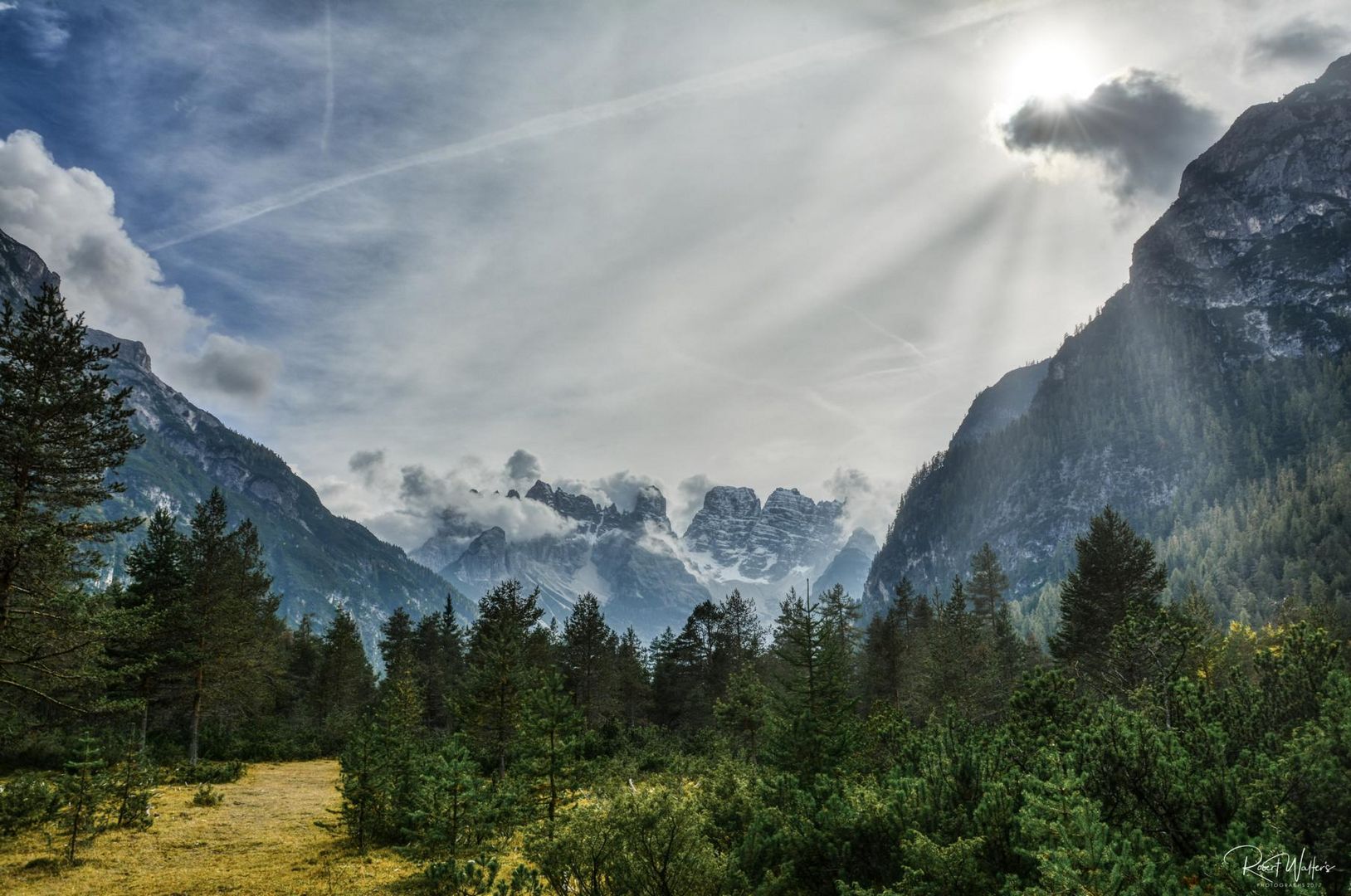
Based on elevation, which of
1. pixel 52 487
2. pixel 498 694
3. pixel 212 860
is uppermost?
pixel 52 487

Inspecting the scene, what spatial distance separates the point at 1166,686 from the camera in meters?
11.6

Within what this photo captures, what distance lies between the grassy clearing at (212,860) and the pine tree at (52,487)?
3835mm

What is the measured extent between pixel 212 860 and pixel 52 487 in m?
11.1

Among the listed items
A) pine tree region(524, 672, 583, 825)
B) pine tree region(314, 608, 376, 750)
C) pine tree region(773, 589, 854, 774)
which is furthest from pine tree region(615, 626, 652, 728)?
pine tree region(524, 672, 583, 825)

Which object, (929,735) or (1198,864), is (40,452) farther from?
(1198,864)

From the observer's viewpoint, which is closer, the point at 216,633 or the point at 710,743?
the point at 216,633

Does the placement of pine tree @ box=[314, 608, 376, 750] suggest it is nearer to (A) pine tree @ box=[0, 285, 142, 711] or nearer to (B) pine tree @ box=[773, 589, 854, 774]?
(A) pine tree @ box=[0, 285, 142, 711]

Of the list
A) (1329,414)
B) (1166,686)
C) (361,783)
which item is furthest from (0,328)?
(1329,414)

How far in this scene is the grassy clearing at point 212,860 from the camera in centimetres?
1396

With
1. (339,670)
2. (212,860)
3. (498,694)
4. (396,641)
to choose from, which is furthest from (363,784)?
(396,641)

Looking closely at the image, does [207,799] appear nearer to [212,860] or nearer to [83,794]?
[83,794]

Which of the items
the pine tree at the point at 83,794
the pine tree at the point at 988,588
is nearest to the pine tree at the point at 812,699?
the pine tree at the point at 83,794

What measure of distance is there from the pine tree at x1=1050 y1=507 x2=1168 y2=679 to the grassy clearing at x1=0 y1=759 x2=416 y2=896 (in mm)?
39834

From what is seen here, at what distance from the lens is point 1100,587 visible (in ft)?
132
